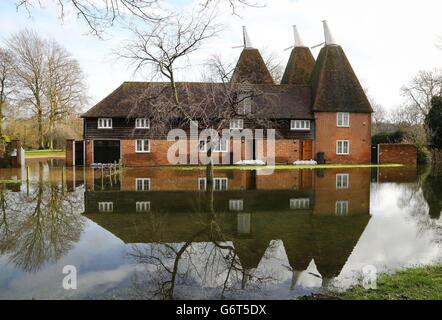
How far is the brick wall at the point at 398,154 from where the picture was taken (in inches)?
1400

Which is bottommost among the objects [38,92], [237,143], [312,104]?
[237,143]

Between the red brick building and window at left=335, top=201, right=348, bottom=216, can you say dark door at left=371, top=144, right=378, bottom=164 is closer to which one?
the red brick building

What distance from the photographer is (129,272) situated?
704 centimetres

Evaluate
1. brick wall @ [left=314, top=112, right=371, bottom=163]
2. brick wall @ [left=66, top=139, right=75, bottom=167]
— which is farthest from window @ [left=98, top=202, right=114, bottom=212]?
brick wall @ [left=314, top=112, right=371, bottom=163]

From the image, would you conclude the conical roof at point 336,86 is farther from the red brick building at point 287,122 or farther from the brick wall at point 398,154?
the brick wall at point 398,154

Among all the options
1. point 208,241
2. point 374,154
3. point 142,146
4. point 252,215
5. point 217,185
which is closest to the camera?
point 208,241

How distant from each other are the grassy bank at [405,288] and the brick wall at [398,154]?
102ft

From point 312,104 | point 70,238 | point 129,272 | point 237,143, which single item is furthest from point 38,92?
point 129,272

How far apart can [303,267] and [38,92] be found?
50.0m

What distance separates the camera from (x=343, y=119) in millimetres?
34594

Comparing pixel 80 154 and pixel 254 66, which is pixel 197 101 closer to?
pixel 254 66

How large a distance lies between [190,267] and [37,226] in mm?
→ 5554

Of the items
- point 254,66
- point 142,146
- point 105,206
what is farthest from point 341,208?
point 254,66
